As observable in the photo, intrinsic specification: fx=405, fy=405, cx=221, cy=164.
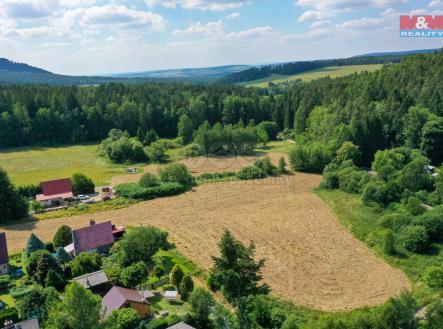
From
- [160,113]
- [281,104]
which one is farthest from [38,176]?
[281,104]

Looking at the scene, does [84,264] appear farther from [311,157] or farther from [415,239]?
[311,157]

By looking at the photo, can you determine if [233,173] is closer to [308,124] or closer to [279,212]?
[279,212]

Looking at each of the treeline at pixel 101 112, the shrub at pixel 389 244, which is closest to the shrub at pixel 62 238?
the shrub at pixel 389 244

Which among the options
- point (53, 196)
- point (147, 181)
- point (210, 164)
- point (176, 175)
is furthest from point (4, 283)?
point (210, 164)

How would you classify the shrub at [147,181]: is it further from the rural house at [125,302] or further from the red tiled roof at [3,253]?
the rural house at [125,302]

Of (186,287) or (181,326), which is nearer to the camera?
(181,326)

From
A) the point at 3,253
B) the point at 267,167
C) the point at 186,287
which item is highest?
the point at 3,253

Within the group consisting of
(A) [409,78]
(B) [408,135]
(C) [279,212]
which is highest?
(A) [409,78]
